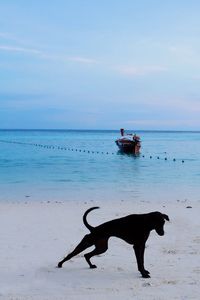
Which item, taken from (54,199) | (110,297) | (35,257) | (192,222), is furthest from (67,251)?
(54,199)

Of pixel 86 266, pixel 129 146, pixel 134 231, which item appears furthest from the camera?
pixel 129 146

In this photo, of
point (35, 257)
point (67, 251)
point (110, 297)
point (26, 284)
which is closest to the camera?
point (110, 297)

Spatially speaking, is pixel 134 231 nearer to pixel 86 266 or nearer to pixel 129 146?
pixel 86 266

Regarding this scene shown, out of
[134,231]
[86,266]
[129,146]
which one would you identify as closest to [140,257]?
[134,231]

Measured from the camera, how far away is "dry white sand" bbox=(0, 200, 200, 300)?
5641 mm

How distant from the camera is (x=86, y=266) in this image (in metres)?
6.81

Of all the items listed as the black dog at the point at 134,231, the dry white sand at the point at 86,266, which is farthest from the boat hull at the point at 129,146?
the black dog at the point at 134,231

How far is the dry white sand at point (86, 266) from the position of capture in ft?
18.5

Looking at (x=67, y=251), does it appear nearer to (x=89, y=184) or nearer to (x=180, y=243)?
(x=180, y=243)

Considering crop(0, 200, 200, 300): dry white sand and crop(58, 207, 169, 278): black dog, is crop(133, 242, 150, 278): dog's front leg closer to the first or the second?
crop(58, 207, 169, 278): black dog

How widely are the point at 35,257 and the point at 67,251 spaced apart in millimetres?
706

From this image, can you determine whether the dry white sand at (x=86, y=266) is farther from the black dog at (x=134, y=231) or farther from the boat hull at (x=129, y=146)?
the boat hull at (x=129, y=146)

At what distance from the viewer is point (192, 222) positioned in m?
11.1

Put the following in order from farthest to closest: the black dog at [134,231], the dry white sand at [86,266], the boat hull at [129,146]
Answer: the boat hull at [129,146] < the black dog at [134,231] < the dry white sand at [86,266]
